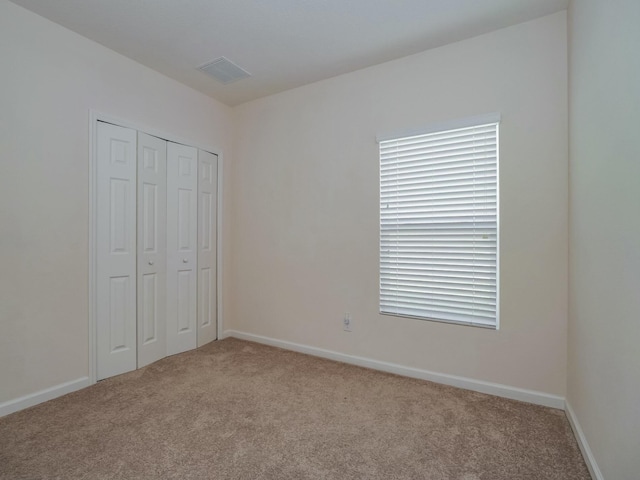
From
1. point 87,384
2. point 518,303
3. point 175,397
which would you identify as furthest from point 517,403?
point 87,384

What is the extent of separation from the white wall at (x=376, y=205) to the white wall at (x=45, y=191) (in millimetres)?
1538

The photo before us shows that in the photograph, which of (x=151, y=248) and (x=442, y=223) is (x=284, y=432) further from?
(x=151, y=248)

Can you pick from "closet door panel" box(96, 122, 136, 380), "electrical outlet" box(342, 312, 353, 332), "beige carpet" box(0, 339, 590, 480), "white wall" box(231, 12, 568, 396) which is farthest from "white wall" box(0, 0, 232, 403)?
"electrical outlet" box(342, 312, 353, 332)

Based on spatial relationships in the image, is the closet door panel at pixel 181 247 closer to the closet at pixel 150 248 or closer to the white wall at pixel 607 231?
the closet at pixel 150 248

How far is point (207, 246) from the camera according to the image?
11.5 feet

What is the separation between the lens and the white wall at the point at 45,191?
209cm

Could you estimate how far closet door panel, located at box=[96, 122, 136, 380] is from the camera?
257cm

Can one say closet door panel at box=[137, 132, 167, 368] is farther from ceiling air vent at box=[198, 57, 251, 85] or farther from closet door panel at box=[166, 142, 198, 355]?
ceiling air vent at box=[198, 57, 251, 85]

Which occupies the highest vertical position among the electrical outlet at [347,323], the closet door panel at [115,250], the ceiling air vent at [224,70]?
the ceiling air vent at [224,70]

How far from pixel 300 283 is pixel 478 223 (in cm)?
178

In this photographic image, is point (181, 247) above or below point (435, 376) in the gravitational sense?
above

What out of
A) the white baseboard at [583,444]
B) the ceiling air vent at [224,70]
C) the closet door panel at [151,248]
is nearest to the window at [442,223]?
the white baseboard at [583,444]

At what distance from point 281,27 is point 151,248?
2227mm

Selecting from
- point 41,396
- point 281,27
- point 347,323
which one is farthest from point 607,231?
point 41,396
